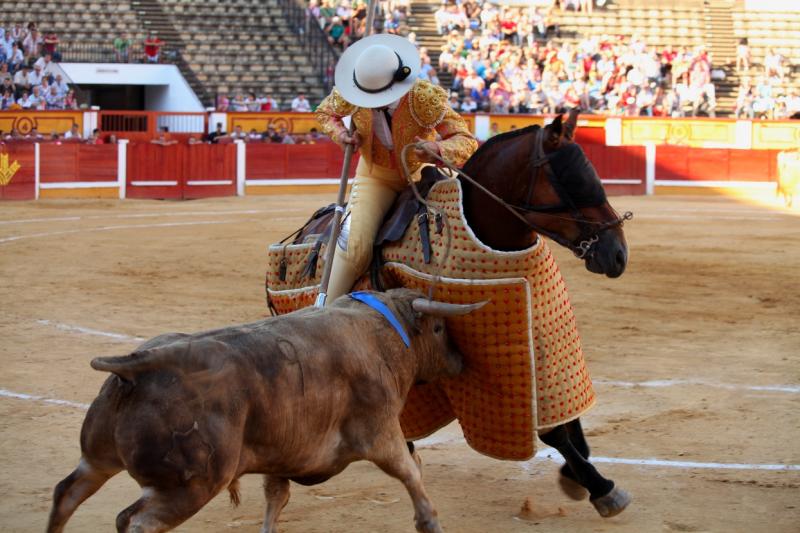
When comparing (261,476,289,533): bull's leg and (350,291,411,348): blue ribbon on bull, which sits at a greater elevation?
(350,291,411,348): blue ribbon on bull

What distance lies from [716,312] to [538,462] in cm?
410

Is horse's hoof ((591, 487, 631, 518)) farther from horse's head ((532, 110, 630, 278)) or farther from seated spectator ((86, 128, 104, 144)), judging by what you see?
seated spectator ((86, 128, 104, 144))

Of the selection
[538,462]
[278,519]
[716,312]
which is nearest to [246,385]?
[278,519]

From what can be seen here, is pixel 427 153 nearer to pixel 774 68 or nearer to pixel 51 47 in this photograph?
pixel 51 47

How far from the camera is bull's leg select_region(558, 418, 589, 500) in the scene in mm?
4289

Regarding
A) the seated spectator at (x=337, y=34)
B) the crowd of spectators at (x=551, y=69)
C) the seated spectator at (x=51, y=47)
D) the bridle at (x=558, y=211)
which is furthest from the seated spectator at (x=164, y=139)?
the bridle at (x=558, y=211)

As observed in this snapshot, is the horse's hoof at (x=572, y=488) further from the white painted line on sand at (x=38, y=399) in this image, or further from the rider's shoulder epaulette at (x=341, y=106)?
the white painted line on sand at (x=38, y=399)

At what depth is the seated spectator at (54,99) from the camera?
749 inches

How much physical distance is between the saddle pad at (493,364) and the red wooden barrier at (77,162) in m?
13.7

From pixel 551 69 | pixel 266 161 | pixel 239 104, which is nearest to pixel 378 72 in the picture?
pixel 266 161

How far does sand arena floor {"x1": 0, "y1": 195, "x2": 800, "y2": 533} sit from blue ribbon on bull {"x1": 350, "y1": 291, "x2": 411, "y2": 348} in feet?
2.52

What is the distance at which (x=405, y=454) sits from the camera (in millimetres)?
3430

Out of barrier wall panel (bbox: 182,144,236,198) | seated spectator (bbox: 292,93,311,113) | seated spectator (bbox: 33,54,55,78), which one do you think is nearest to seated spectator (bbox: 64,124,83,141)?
seated spectator (bbox: 33,54,55,78)

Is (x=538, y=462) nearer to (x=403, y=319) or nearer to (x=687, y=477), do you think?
(x=687, y=477)
